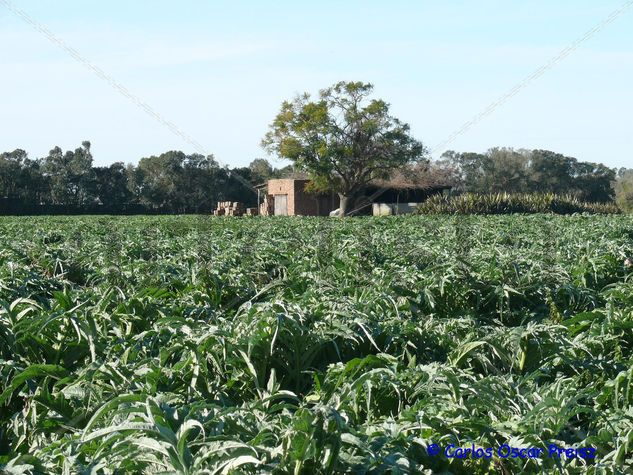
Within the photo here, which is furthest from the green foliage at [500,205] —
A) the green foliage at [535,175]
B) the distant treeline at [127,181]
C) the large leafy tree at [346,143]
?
the green foliage at [535,175]

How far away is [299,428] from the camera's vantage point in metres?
2.75

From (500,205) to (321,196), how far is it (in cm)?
2964

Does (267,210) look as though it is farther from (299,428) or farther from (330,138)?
(299,428)

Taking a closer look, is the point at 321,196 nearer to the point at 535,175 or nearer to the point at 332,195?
the point at 332,195

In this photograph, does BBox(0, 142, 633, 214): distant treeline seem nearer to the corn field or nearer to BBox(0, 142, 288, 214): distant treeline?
BBox(0, 142, 288, 214): distant treeline

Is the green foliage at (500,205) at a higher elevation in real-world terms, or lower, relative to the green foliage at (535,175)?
lower

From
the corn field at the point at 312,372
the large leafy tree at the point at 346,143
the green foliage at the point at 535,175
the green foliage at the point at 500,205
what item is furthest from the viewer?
the green foliage at the point at 535,175

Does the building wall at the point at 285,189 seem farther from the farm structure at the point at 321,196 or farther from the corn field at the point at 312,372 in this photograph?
the corn field at the point at 312,372

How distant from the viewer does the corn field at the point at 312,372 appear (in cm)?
284

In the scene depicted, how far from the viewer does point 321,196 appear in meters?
73.6

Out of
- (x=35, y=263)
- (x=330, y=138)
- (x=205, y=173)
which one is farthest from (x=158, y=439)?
(x=205, y=173)

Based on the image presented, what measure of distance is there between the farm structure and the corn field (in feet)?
201

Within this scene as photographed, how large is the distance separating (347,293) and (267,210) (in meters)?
63.4

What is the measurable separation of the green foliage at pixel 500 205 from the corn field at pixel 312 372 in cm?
3443
